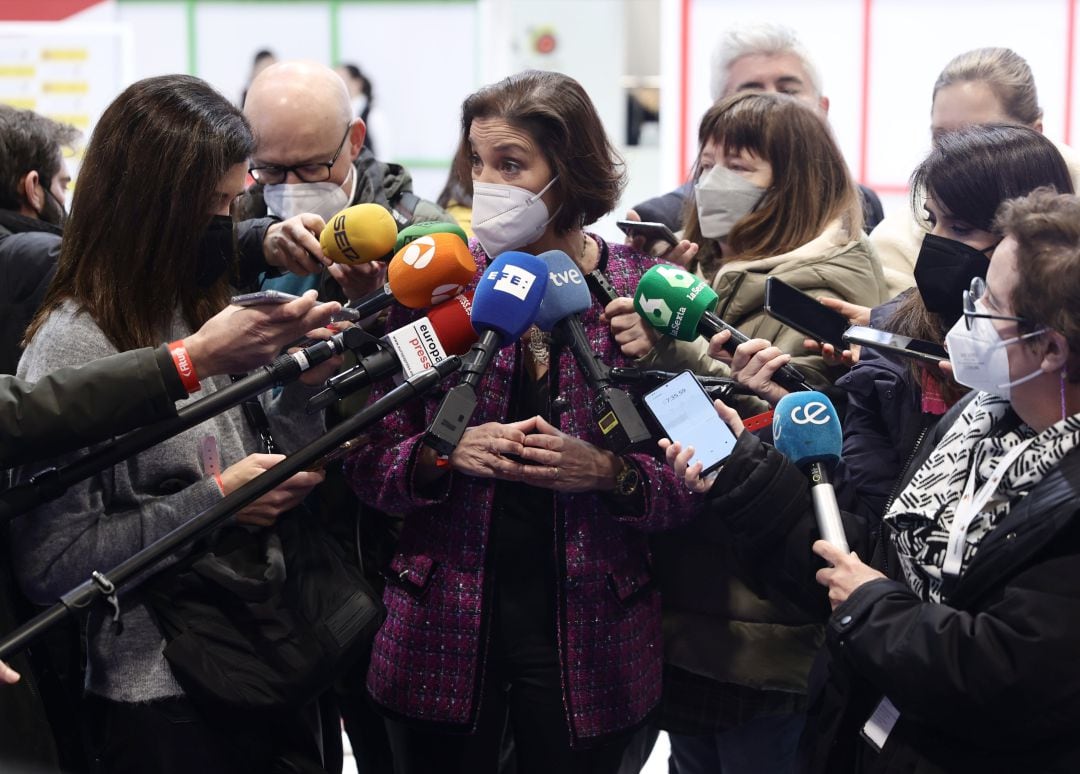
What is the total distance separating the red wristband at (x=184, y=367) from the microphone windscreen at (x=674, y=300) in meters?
0.73

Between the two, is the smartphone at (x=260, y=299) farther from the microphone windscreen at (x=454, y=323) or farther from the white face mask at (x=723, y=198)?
the white face mask at (x=723, y=198)

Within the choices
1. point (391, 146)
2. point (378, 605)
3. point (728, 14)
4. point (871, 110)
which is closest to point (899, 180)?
point (871, 110)

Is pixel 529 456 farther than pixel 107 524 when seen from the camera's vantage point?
Yes

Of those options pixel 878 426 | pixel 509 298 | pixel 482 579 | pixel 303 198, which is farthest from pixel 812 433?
pixel 303 198

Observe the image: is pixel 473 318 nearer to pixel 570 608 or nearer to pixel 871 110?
pixel 570 608

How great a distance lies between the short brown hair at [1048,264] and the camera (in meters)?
1.52

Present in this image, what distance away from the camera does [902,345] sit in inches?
72.3

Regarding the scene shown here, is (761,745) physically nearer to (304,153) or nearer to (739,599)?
(739,599)

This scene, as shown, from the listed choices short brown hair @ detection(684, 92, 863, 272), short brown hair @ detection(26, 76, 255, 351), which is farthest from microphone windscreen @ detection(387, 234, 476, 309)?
short brown hair @ detection(684, 92, 863, 272)

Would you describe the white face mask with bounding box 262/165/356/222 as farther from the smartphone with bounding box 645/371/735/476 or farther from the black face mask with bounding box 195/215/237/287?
the smartphone with bounding box 645/371/735/476

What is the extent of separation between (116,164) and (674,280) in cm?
89

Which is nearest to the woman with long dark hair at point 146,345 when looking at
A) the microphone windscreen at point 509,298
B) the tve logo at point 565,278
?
the microphone windscreen at point 509,298

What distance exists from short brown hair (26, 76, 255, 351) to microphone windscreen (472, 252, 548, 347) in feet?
1.56

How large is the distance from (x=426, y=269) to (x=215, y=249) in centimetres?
36
